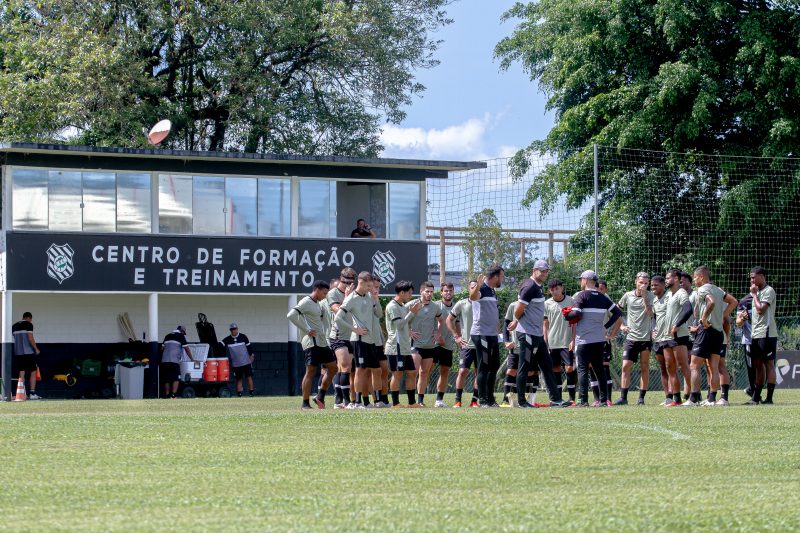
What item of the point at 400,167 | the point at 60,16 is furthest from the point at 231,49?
the point at 400,167

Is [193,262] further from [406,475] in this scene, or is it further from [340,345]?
[406,475]

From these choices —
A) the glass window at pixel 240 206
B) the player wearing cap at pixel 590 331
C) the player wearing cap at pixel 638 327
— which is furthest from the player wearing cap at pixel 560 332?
the glass window at pixel 240 206

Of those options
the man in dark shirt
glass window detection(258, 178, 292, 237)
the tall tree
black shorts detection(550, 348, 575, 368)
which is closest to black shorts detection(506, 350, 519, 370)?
black shorts detection(550, 348, 575, 368)

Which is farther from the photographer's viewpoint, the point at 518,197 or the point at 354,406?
A: the point at 518,197

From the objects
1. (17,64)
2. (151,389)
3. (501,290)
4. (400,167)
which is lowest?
(151,389)

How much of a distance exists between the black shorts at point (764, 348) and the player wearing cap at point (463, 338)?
13.3 ft

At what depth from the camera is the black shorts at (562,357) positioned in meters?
19.2

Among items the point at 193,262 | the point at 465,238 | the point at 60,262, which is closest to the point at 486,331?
the point at 193,262

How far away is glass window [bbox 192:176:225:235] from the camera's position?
31.8m

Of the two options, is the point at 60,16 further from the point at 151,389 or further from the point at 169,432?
the point at 169,432

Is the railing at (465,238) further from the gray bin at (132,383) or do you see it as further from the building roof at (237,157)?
the gray bin at (132,383)

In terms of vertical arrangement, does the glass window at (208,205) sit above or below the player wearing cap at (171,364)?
above

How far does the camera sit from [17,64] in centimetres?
3950

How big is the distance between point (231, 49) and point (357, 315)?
935 inches
